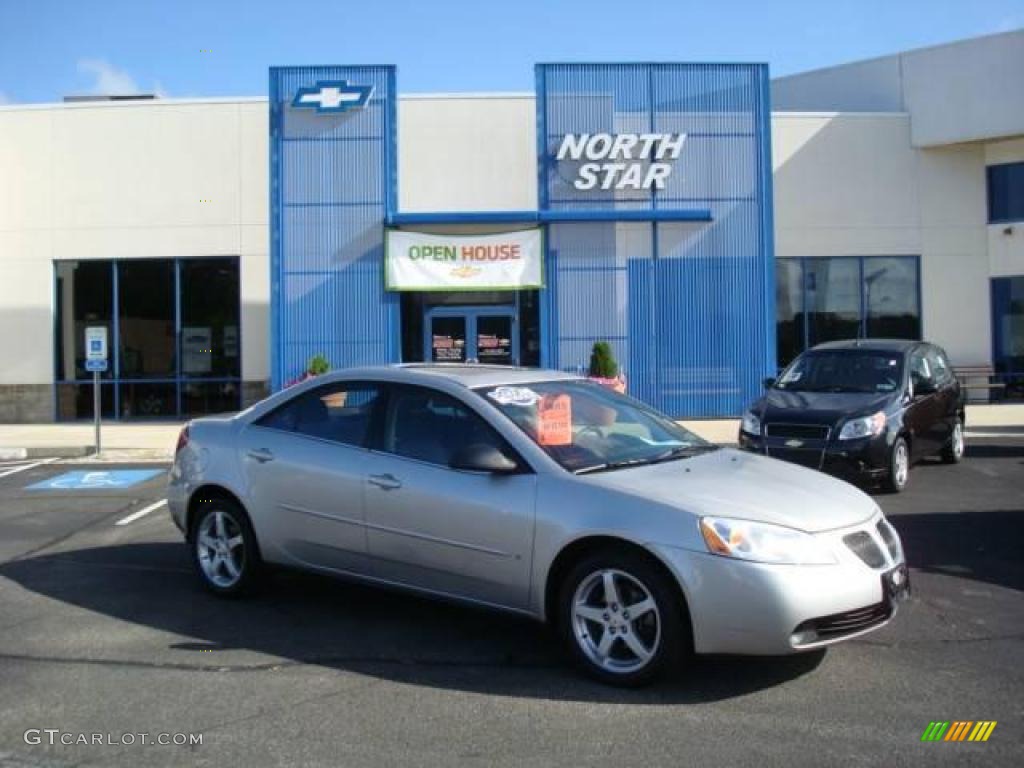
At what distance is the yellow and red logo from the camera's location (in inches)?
156

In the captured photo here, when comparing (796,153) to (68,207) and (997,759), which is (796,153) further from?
(997,759)

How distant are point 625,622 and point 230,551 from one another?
9.44 feet

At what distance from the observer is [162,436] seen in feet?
57.9

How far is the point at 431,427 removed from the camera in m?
5.48

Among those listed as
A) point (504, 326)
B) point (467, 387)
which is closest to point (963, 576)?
point (467, 387)

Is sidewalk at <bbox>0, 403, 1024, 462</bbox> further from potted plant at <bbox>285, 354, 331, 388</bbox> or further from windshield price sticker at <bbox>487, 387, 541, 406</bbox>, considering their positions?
windshield price sticker at <bbox>487, 387, 541, 406</bbox>

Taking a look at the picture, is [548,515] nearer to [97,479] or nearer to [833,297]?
[97,479]

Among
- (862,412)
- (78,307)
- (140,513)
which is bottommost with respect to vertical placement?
(140,513)

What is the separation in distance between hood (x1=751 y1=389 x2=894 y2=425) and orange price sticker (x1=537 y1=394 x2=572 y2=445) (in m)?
5.07

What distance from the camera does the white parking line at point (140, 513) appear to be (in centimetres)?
924

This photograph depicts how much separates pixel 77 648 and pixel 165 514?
4.42 meters

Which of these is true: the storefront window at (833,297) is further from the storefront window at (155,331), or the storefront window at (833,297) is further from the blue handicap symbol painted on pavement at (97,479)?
the blue handicap symbol painted on pavement at (97,479)

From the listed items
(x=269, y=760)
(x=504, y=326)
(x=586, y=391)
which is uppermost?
(x=504, y=326)

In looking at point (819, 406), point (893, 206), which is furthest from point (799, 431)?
point (893, 206)
